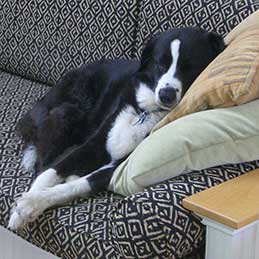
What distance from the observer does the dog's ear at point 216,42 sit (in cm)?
192

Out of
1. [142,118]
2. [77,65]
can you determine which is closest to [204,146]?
[142,118]

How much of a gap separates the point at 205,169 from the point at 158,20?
964 millimetres

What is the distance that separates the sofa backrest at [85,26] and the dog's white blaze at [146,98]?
0.42 m

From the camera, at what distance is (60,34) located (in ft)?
8.97

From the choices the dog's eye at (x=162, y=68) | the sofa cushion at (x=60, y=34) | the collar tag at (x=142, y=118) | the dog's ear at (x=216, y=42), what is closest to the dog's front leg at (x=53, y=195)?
the collar tag at (x=142, y=118)

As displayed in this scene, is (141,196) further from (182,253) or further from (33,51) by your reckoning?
(33,51)

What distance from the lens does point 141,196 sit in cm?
151

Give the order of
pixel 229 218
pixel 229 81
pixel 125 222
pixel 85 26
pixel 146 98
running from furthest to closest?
pixel 85 26 < pixel 146 98 < pixel 229 81 < pixel 125 222 < pixel 229 218

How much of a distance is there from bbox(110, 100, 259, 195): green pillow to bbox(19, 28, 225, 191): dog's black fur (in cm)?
24

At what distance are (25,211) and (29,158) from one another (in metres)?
0.39

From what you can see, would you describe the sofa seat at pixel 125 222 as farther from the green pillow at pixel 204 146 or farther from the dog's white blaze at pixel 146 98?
the dog's white blaze at pixel 146 98

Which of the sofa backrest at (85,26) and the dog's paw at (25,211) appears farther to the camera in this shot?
the sofa backrest at (85,26)

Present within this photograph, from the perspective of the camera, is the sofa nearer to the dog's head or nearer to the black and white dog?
the black and white dog

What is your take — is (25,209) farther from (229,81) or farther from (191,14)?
(191,14)
